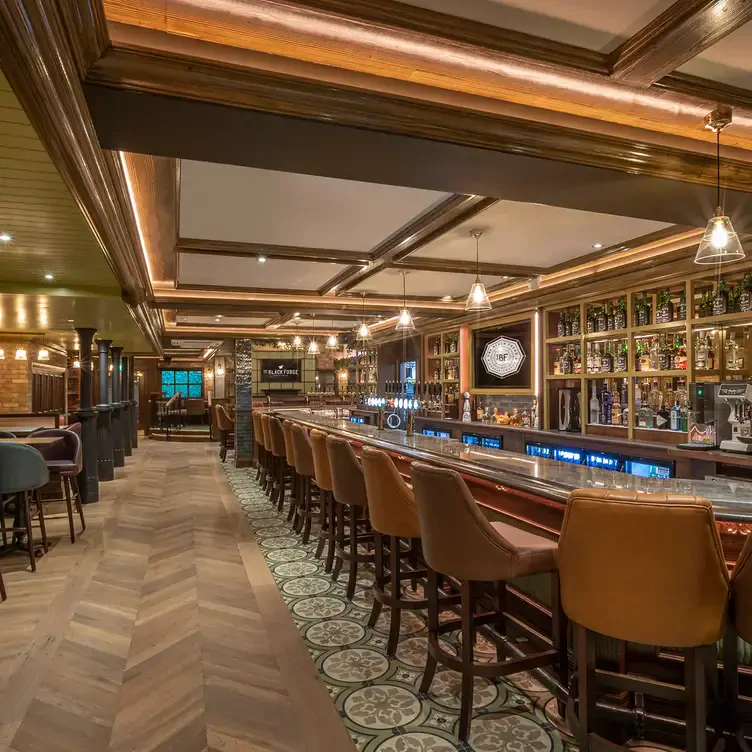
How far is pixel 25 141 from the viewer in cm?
194

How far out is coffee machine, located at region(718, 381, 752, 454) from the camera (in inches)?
149

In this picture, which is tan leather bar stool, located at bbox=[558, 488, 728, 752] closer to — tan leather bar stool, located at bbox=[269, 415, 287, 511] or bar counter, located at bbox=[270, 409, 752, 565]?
bar counter, located at bbox=[270, 409, 752, 565]

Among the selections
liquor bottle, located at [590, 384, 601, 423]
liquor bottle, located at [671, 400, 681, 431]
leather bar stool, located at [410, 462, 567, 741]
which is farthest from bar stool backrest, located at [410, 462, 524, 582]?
liquor bottle, located at [590, 384, 601, 423]

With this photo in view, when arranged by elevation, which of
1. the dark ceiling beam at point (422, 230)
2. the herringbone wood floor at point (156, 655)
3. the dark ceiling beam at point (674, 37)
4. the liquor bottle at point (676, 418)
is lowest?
the herringbone wood floor at point (156, 655)

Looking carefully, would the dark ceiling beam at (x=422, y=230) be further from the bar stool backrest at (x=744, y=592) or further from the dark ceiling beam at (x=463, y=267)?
the bar stool backrest at (x=744, y=592)

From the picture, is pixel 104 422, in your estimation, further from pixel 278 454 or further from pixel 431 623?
pixel 431 623

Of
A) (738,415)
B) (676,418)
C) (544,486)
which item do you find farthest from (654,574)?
(676,418)

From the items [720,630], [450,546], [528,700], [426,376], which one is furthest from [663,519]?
[426,376]

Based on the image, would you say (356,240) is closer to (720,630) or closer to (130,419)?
(720,630)

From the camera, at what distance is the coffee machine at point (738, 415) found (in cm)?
378

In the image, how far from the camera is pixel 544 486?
2273mm

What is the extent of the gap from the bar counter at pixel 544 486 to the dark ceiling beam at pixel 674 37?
1646 mm

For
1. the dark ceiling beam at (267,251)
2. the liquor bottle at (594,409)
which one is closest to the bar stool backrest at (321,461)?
the dark ceiling beam at (267,251)

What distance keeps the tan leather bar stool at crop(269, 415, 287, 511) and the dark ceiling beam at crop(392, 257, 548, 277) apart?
7.12ft
